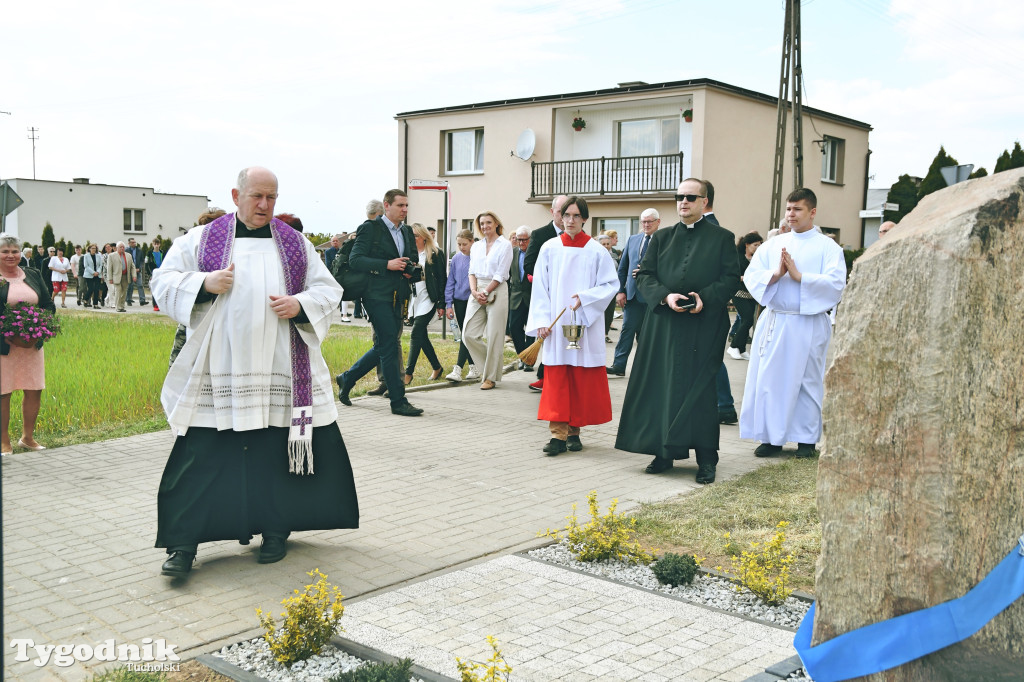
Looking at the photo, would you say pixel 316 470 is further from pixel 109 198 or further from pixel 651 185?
pixel 109 198

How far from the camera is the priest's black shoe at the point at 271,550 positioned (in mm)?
5355

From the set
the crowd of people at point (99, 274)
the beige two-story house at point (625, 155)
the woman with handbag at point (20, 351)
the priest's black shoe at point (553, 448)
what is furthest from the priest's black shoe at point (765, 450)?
the crowd of people at point (99, 274)

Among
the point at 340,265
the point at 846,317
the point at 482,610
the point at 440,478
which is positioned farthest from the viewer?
the point at 340,265

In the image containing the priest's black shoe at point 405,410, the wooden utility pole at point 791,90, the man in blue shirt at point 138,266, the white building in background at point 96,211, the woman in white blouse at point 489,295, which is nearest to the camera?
the priest's black shoe at point 405,410

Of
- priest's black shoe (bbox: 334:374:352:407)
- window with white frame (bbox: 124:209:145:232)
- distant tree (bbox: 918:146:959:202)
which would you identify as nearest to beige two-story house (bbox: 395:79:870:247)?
distant tree (bbox: 918:146:959:202)

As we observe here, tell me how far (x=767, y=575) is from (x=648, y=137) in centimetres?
2859

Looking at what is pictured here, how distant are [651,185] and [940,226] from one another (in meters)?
29.1

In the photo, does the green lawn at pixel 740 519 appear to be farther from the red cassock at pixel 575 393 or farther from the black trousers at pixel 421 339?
the black trousers at pixel 421 339

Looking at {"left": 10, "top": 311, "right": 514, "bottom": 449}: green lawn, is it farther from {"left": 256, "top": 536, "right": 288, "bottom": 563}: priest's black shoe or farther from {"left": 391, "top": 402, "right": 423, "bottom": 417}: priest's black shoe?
{"left": 256, "top": 536, "right": 288, "bottom": 563}: priest's black shoe

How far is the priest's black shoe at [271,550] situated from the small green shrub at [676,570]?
2.08m

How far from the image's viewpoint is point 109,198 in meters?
62.8

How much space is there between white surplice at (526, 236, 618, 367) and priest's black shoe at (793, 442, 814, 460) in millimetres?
1866

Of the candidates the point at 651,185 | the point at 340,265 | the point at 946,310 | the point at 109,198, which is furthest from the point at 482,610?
the point at 109,198

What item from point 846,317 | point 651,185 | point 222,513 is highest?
point 651,185
